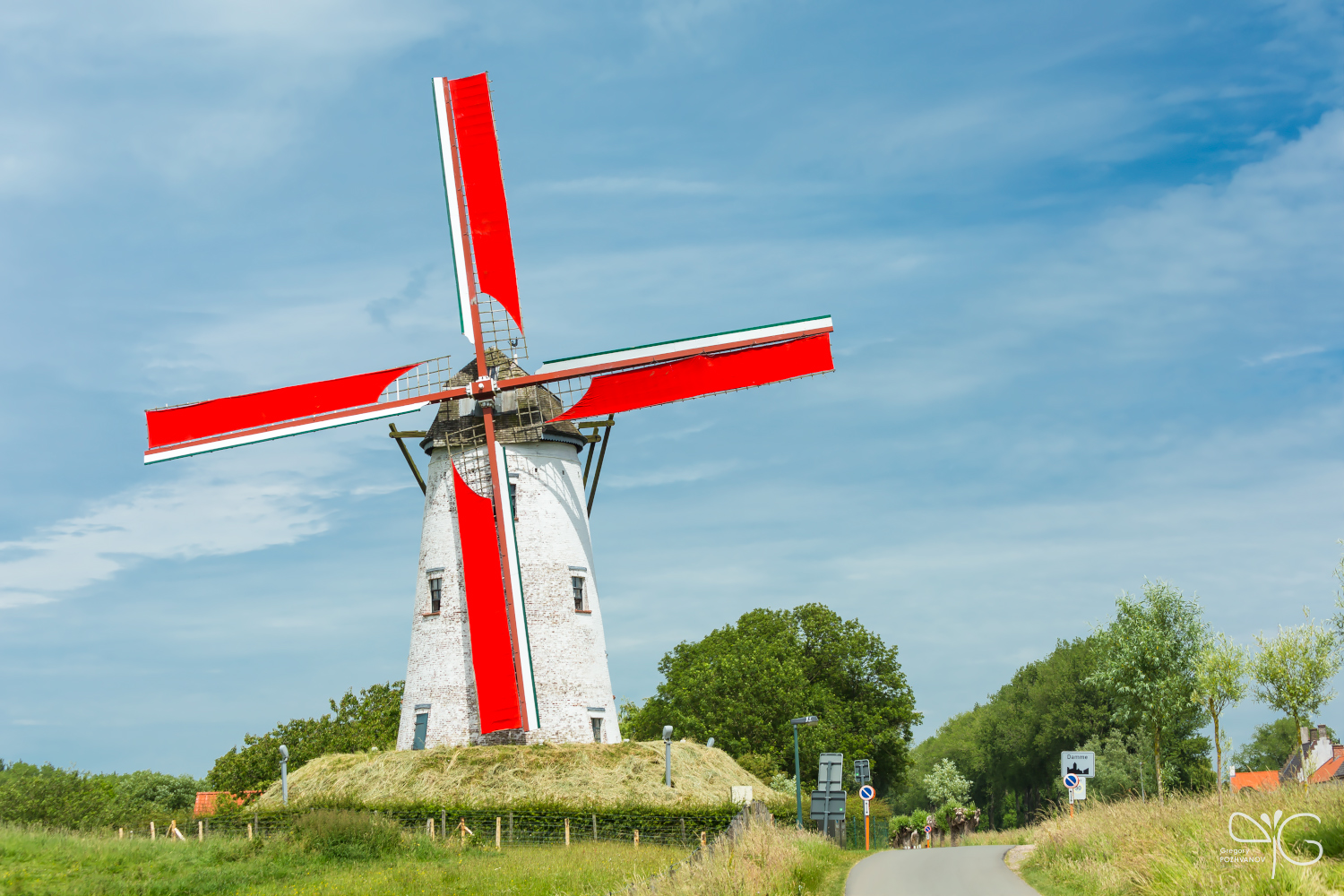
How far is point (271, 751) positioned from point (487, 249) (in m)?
26.8

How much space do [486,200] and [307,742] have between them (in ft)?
91.0

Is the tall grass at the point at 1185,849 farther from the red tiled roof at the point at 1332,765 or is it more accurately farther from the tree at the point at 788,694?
the red tiled roof at the point at 1332,765

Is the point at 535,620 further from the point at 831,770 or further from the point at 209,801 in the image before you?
the point at 209,801

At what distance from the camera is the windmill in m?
28.7

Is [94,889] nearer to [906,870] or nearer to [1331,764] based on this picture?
[906,870]

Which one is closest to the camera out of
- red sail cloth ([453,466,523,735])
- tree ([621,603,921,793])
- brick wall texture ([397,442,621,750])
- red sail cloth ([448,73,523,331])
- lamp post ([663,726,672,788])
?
red sail cloth ([453,466,523,735])

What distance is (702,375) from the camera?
29.2 meters

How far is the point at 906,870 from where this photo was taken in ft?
76.8

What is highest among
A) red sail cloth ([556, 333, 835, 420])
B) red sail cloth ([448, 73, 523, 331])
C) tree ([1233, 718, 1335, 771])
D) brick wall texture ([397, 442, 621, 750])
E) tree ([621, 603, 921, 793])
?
red sail cloth ([448, 73, 523, 331])

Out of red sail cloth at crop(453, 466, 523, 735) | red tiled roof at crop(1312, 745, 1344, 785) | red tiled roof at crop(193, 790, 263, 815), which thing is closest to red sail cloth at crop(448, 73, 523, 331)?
red sail cloth at crop(453, 466, 523, 735)

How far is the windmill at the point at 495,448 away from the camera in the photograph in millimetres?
28719

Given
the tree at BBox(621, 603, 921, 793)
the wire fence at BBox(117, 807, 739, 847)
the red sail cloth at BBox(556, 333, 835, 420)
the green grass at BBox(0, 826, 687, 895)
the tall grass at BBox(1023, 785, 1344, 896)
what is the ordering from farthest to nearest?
the tree at BBox(621, 603, 921, 793)
the red sail cloth at BBox(556, 333, 835, 420)
the wire fence at BBox(117, 807, 739, 847)
the green grass at BBox(0, 826, 687, 895)
the tall grass at BBox(1023, 785, 1344, 896)

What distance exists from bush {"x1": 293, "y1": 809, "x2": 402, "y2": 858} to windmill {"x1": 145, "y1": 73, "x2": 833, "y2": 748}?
384 cm

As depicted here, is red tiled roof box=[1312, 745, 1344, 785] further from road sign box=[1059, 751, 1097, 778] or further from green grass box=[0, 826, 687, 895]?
green grass box=[0, 826, 687, 895]
